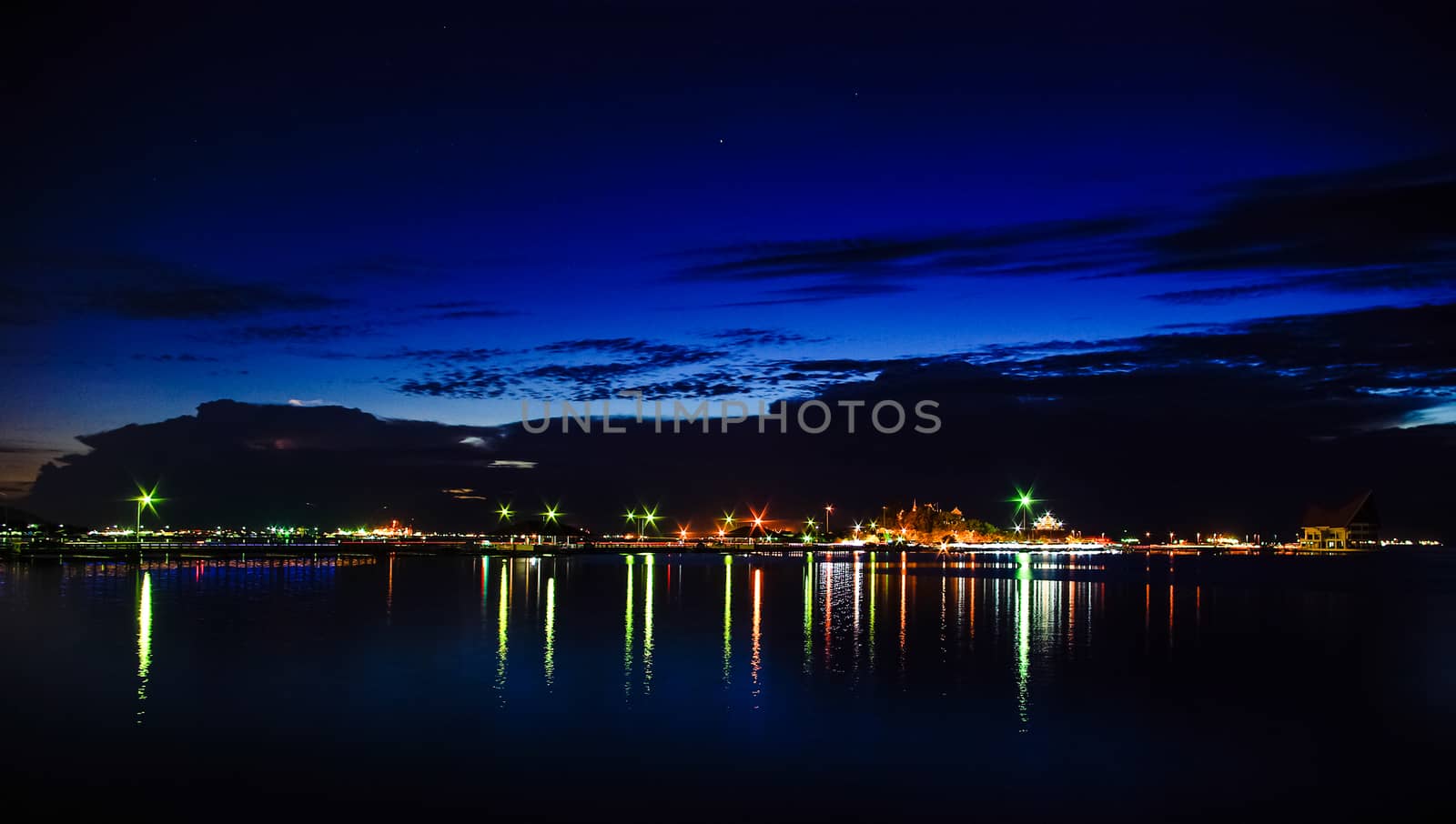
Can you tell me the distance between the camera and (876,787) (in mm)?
17781

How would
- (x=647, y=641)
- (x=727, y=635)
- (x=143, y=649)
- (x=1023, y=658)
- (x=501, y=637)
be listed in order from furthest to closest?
(x=727, y=635) → (x=501, y=637) → (x=647, y=641) → (x=1023, y=658) → (x=143, y=649)

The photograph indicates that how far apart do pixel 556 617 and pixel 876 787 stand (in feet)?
95.2

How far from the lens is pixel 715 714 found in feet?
77.0

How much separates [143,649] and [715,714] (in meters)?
19.4

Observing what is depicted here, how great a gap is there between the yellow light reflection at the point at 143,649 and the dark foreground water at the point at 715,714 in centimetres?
17

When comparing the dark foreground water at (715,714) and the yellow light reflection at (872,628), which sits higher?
the dark foreground water at (715,714)

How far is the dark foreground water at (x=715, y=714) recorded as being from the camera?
676 inches

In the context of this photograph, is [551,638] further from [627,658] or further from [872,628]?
[872,628]

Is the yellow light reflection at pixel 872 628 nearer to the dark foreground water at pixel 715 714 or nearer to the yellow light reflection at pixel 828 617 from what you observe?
the dark foreground water at pixel 715 714

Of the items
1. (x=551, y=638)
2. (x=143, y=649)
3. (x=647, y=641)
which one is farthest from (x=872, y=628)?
(x=143, y=649)

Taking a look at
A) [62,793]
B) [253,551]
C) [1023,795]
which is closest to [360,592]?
[62,793]

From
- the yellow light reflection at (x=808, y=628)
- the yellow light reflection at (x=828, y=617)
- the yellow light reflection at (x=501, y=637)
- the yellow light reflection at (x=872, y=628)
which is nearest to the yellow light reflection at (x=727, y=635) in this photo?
the yellow light reflection at (x=808, y=628)

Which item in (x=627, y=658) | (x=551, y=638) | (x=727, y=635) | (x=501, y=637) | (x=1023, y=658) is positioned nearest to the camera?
(x=627, y=658)

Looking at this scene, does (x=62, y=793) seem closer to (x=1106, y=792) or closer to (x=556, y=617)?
(x=1106, y=792)
